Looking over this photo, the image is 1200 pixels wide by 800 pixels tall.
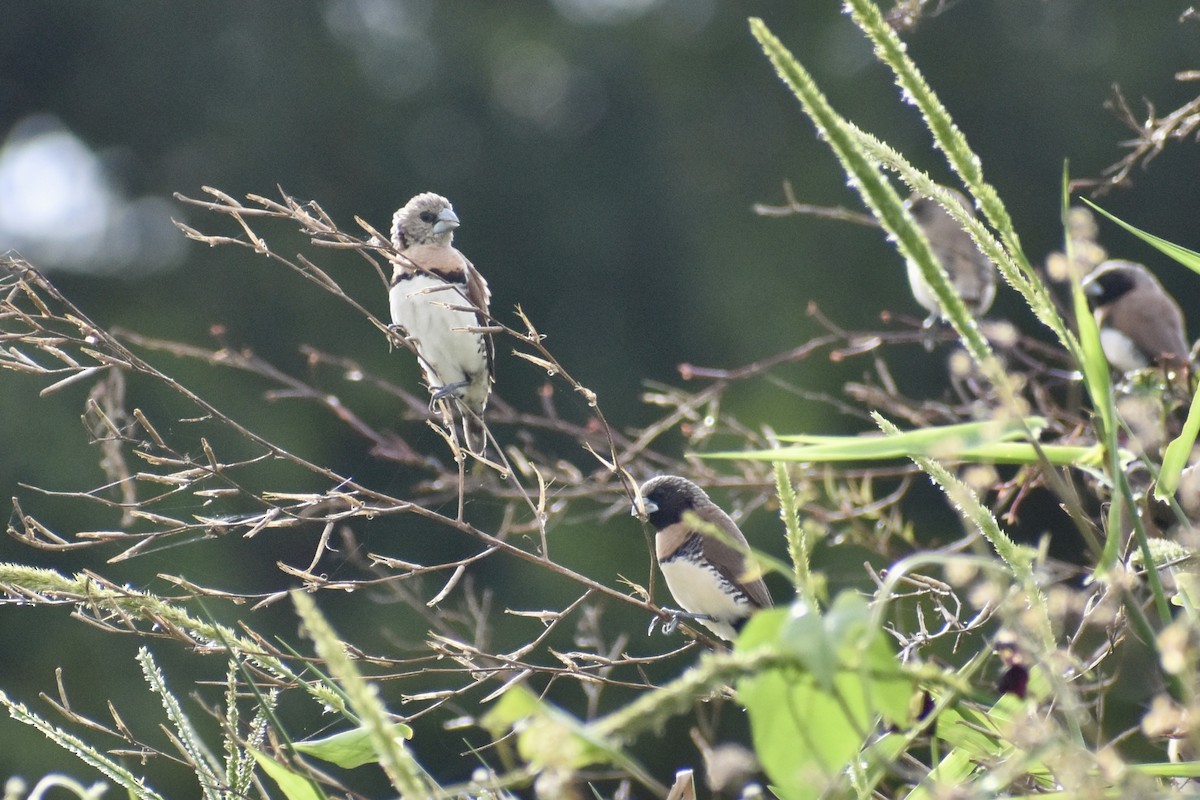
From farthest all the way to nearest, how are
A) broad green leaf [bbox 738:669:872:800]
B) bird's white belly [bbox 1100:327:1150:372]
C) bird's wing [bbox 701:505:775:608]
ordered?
bird's white belly [bbox 1100:327:1150:372] < bird's wing [bbox 701:505:775:608] < broad green leaf [bbox 738:669:872:800]

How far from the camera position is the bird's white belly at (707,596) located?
3.15 meters

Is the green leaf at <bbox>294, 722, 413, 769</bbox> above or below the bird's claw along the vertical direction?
above

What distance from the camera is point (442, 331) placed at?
138 inches

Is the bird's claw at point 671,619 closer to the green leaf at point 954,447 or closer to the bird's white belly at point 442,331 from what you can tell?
the green leaf at point 954,447

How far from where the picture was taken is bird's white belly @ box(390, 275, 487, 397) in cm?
335

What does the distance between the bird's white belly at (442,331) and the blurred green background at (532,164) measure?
4074 millimetres

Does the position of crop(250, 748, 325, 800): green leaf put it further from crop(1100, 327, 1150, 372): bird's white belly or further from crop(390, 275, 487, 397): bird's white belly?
crop(1100, 327, 1150, 372): bird's white belly

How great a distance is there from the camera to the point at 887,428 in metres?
1.09

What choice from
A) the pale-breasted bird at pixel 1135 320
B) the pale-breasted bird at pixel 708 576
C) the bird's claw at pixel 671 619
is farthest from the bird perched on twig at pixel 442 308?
the pale-breasted bird at pixel 1135 320

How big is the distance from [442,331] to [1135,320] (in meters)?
1.92

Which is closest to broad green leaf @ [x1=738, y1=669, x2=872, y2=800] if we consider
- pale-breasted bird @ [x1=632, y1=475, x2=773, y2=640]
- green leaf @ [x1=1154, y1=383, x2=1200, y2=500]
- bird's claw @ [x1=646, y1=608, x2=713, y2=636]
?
green leaf @ [x1=1154, y1=383, x2=1200, y2=500]

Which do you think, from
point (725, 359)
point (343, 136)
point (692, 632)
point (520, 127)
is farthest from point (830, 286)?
point (692, 632)

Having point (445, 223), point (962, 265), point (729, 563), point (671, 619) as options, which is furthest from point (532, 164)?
point (671, 619)

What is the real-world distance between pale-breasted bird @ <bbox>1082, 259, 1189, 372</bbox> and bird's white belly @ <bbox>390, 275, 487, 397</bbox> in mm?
1620
